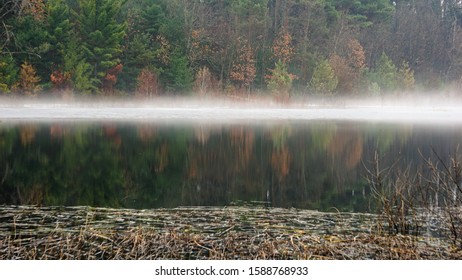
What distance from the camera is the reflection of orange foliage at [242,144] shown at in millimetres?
17752

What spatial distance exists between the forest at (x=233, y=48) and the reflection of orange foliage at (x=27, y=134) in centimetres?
1326

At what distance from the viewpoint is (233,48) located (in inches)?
2308

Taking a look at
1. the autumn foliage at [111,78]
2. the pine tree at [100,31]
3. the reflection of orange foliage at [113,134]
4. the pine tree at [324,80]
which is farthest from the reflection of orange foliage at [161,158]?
the pine tree at [324,80]

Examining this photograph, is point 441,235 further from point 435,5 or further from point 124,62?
point 435,5

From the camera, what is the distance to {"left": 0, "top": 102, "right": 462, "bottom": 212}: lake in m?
12.1

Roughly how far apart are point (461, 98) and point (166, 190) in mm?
56778

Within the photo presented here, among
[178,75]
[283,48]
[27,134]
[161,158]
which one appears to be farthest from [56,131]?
[283,48]

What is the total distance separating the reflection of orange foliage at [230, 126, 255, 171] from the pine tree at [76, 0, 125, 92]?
22.3m

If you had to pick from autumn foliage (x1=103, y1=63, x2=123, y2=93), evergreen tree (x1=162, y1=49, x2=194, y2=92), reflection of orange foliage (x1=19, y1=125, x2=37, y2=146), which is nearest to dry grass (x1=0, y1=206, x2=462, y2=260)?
reflection of orange foliage (x1=19, y1=125, x2=37, y2=146)

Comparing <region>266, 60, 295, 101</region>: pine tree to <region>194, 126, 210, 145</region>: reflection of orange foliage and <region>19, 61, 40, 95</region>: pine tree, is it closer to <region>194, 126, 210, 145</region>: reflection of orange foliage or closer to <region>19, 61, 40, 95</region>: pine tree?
<region>19, 61, 40, 95</region>: pine tree

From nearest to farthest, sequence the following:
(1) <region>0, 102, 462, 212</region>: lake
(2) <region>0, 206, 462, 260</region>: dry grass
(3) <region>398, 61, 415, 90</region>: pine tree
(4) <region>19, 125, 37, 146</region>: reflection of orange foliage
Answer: (2) <region>0, 206, 462, 260</region>: dry grass, (1) <region>0, 102, 462, 212</region>: lake, (4) <region>19, 125, 37, 146</region>: reflection of orange foliage, (3) <region>398, 61, 415, 90</region>: pine tree

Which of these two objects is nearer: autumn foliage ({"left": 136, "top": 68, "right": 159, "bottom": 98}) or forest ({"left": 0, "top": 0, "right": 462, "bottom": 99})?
forest ({"left": 0, "top": 0, "right": 462, "bottom": 99})

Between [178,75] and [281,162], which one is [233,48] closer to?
[178,75]
